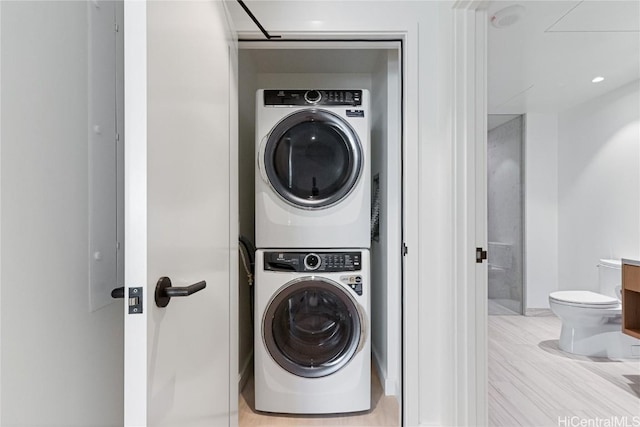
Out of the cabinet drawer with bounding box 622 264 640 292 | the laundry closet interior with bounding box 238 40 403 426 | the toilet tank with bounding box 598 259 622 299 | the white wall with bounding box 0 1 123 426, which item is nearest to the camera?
the white wall with bounding box 0 1 123 426

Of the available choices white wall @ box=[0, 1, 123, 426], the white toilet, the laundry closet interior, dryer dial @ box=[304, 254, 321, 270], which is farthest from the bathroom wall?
white wall @ box=[0, 1, 123, 426]

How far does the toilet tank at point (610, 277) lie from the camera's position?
3.20 meters

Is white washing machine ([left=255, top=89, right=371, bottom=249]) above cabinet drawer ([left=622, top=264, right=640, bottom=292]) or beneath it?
above

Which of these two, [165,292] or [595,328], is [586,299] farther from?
[165,292]

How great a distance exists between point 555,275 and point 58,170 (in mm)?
4706

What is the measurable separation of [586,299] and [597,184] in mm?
1261

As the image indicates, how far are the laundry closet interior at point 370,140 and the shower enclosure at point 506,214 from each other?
7.58ft

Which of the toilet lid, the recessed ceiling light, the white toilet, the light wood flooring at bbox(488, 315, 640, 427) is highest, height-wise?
the recessed ceiling light

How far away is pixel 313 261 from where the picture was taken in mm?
2061

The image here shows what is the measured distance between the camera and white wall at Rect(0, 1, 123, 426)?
720 mm

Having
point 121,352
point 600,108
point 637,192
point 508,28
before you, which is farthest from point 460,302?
point 600,108

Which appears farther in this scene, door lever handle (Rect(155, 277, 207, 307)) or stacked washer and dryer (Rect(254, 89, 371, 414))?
stacked washer and dryer (Rect(254, 89, 371, 414))
